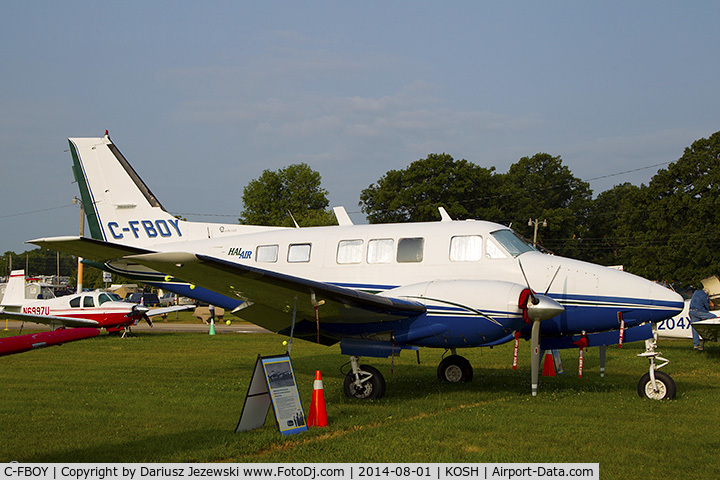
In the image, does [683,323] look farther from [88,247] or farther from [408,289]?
[88,247]

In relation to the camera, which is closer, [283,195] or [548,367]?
[548,367]

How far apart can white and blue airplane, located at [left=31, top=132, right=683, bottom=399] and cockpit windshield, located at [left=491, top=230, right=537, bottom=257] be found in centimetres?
3

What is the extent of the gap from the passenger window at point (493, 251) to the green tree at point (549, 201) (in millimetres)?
53844

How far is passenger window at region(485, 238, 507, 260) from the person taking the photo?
10703 millimetres

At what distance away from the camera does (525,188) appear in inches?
2832

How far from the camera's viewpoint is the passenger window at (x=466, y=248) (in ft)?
35.5

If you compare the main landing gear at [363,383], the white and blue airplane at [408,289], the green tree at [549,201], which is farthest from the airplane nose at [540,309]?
the green tree at [549,201]

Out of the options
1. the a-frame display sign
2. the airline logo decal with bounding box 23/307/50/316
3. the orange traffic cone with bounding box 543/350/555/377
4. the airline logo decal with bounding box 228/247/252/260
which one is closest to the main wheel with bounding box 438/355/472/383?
the orange traffic cone with bounding box 543/350/555/377

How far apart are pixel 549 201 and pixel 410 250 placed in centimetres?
6427

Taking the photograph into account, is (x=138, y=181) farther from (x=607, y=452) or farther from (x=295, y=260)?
(x=607, y=452)

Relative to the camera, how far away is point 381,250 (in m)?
11.3

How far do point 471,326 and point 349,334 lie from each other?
205cm

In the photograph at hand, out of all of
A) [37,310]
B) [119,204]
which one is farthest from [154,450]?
[37,310]

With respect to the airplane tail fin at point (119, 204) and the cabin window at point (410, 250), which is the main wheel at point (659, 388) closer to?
the cabin window at point (410, 250)
